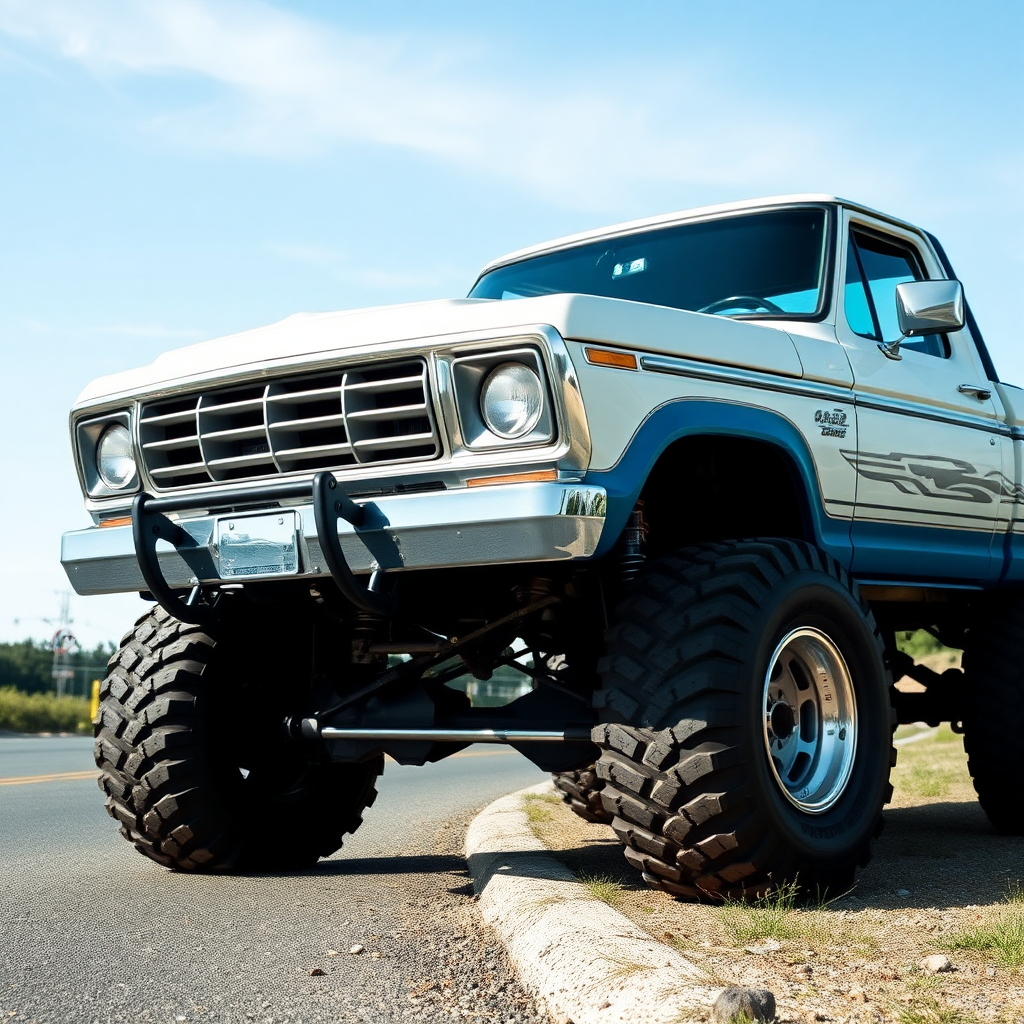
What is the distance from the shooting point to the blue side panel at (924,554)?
5.66 m

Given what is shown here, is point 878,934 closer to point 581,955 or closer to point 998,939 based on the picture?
point 998,939

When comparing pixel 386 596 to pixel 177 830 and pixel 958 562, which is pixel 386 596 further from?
pixel 958 562

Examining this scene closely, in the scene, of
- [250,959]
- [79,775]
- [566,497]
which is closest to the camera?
[250,959]

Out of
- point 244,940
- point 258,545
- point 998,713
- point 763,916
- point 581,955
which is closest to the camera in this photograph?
point 581,955

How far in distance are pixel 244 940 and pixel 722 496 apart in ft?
8.51

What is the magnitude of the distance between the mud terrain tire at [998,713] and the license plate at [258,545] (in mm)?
3708

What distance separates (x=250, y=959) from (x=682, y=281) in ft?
11.2

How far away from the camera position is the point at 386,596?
4.45 m

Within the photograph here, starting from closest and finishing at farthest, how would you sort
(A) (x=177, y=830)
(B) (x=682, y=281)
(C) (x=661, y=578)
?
(C) (x=661, y=578) < (A) (x=177, y=830) < (B) (x=682, y=281)

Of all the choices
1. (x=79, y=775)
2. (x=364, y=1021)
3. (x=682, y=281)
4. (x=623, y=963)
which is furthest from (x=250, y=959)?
(x=79, y=775)

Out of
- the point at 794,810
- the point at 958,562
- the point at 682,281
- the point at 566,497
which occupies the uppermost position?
the point at 682,281

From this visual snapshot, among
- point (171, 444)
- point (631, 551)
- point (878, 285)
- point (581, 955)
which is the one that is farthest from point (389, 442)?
point (878, 285)

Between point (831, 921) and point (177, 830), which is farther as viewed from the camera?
point (177, 830)

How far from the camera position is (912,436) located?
19.2 feet
